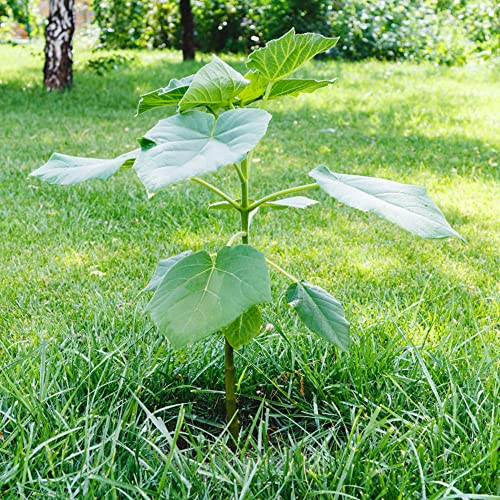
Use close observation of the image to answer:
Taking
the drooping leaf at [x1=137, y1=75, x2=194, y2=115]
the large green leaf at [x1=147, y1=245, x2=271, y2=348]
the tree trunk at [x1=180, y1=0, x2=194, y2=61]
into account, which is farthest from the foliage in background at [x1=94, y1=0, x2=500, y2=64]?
the large green leaf at [x1=147, y1=245, x2=271, y2=348]

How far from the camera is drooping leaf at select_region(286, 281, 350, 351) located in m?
1.30

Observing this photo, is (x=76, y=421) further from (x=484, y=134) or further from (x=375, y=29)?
(x=375, y=29)

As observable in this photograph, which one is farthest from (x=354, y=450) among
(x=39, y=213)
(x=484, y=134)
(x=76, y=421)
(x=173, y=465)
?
(x=484, y=134)

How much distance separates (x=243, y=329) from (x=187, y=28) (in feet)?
24.6

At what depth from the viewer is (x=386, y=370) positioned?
165 centimetres

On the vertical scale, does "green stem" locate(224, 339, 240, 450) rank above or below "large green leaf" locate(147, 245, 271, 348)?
below

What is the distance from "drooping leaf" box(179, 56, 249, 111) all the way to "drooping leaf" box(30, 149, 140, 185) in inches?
6.2

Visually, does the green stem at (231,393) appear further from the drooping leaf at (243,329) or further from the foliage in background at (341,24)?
the foliage in background at (341,24)

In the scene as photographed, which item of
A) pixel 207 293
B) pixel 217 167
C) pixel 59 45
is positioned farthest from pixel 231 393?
pixel 59 45

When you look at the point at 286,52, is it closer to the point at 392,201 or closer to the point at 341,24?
the point at 392,201

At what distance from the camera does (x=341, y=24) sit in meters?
9.17

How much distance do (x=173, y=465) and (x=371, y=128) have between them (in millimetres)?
4233

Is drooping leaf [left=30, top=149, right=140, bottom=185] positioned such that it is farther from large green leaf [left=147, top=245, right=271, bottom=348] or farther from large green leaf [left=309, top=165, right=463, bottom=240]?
large green leaf [left=309, top=165, right=463, bottom=240]

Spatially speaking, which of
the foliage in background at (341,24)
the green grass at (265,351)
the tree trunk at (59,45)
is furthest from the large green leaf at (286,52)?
the foliage in background at (341,24)
